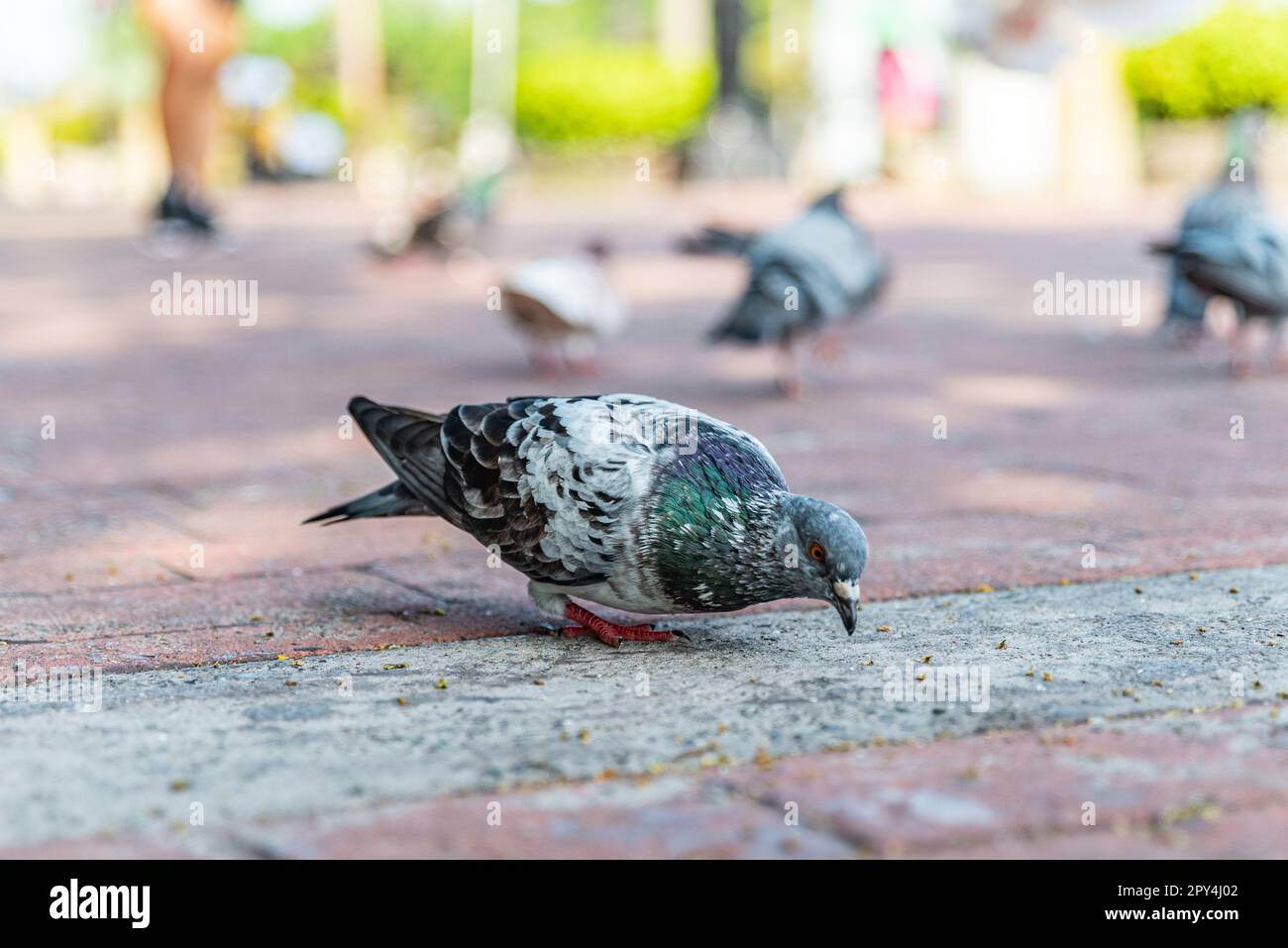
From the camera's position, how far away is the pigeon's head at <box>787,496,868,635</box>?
3.32m

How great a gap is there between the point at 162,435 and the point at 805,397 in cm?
278

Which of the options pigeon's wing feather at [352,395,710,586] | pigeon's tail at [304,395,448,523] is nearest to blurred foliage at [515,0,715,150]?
pigeon's tail at [304,395,448,523]

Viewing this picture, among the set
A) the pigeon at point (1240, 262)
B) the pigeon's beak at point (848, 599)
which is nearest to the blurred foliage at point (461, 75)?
the pigeon at point (1240, 262)

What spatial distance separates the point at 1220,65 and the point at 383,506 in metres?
19.9

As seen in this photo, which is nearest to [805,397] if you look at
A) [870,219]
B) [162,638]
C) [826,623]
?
[826,623]

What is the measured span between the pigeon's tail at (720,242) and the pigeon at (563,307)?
47cm

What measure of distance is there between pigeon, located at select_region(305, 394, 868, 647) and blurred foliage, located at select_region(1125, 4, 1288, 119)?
776 inches

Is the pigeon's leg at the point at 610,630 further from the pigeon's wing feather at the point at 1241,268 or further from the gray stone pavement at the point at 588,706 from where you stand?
the pigeon's wing feather at the point at 1241,268

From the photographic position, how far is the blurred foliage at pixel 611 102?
1211 inches

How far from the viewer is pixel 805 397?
773 cm

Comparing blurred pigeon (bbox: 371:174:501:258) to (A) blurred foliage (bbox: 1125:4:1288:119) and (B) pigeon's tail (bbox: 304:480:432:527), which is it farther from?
(A) blurred foliage (bbox: 1125:4:1288:119)

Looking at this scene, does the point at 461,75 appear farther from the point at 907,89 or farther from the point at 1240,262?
the point at 1240,262
